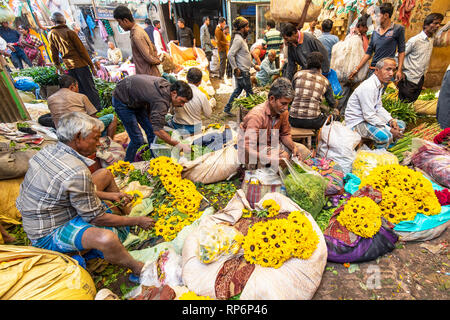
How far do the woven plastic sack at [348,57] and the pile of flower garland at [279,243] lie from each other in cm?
435

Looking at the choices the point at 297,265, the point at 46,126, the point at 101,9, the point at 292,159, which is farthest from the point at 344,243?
the point at 101,9

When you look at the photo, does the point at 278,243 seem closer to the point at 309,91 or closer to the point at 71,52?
the point at 309,91

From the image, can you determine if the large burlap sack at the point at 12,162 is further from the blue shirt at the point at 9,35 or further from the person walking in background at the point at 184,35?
the blue shirt at the point at 9,35

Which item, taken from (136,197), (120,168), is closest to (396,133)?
(136,197)

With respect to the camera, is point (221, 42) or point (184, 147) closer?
point (184, 147)

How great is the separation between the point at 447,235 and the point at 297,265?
1.96 m

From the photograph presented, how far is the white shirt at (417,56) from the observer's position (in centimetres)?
469

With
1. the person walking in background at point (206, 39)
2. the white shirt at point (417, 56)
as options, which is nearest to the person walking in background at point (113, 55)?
the person walking in background at point (206, 39)

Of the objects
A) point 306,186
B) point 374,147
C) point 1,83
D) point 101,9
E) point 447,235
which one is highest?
point 101,9

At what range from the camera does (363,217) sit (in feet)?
7.31

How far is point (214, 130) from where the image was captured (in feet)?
12.7

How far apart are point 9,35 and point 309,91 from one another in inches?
451
